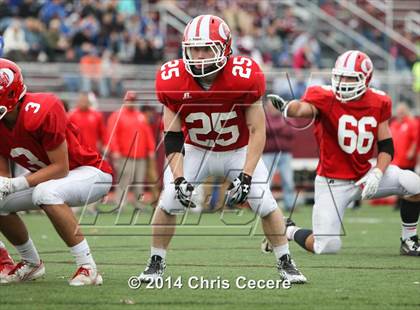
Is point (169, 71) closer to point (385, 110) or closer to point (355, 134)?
point (355, 134)

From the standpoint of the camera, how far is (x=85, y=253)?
586cm

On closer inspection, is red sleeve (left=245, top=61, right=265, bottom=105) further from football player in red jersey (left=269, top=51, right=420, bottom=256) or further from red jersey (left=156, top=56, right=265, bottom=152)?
football player in red jersey (left=269, top=51, right=420, bottom=256)

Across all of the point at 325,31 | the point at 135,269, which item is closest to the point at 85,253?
the point at 135,269

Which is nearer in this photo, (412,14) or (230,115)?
(230,115)

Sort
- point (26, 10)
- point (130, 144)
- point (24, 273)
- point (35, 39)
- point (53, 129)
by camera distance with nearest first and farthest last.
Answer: point (53, 129)
point (24, 273)
point (130, 144)
point (35, 39)
point (26, 10)

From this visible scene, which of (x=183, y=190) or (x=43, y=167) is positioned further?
(x=43, y=167)

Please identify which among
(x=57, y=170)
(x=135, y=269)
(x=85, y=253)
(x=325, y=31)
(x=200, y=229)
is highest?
(x=57, y=170)

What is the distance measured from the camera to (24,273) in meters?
6.19

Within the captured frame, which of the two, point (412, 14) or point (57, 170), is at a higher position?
point (57, 170)

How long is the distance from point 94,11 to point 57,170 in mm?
12516

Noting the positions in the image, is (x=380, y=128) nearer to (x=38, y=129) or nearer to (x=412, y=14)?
(x=38, y=129)

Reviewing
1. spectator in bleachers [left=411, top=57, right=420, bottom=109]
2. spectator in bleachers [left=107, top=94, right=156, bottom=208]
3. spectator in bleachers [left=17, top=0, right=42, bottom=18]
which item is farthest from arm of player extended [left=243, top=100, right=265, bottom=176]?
spectator in bleachers [left=411, top=57, right=420, bottom=109]


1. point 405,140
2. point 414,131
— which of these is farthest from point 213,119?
point 414,131

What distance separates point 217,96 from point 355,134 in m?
2.32
